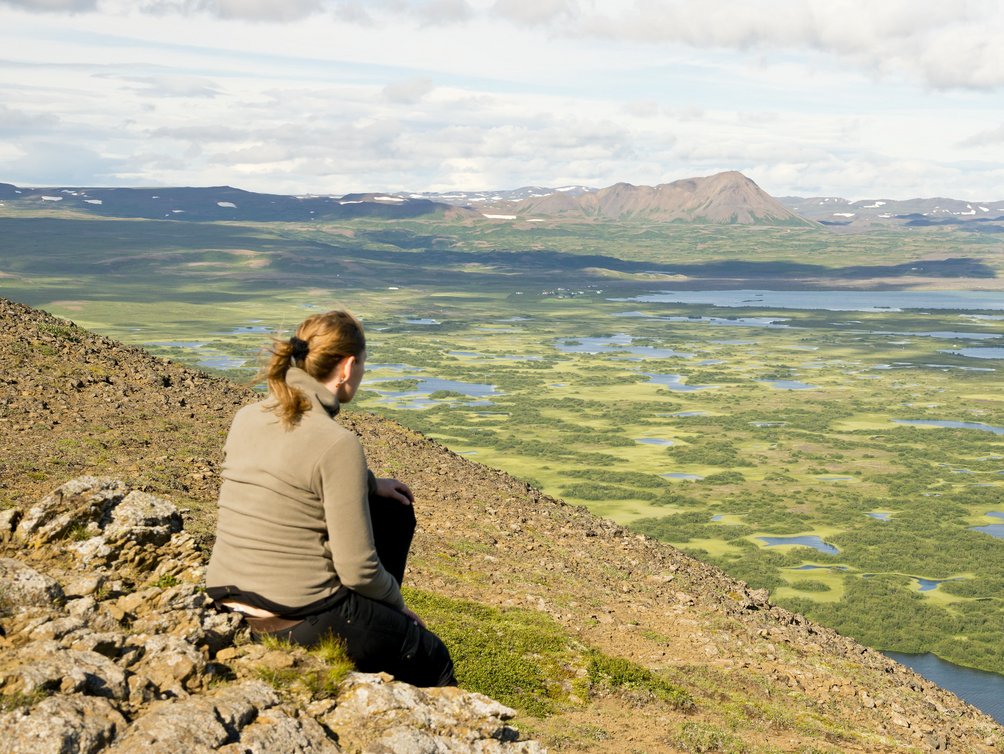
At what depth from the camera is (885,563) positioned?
57.3 m

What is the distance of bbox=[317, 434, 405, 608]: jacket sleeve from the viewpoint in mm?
7191

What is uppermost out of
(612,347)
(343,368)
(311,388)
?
(343,368)

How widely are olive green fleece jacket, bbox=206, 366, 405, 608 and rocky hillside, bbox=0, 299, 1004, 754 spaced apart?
2.20ft

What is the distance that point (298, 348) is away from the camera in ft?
25.2

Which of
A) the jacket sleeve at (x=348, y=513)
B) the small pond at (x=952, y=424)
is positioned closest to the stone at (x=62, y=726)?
the jacket sleeve at (x=348, y=513)

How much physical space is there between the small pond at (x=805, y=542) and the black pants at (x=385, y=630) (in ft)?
178

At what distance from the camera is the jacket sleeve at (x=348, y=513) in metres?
7.19

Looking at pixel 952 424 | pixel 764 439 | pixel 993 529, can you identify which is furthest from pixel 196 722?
pixel 952 424

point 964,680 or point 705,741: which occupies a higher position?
point 705,741

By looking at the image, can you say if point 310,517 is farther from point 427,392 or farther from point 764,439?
point 427,392

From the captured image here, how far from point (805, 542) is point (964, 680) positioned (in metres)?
19.1

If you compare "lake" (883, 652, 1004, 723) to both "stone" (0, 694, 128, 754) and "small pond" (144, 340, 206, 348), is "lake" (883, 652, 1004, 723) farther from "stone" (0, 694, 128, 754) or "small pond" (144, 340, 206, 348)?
"small pond" (144, 340, 206, 348)

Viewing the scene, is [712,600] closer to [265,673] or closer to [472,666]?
[472,666]

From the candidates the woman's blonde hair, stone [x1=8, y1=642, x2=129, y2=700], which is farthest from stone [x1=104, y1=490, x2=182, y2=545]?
the woman's blonde hair
